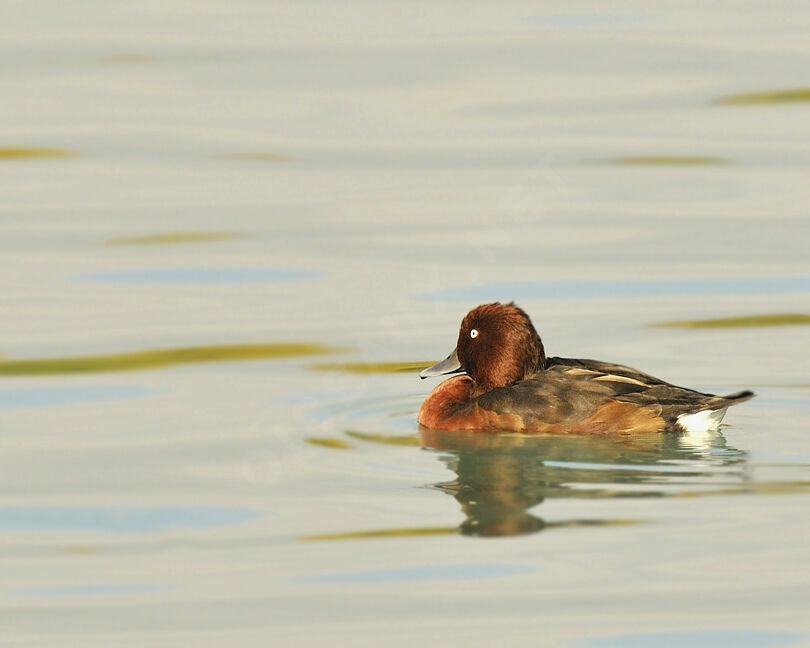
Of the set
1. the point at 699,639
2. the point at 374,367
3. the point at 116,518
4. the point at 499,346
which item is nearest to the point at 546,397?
the point at 499,346

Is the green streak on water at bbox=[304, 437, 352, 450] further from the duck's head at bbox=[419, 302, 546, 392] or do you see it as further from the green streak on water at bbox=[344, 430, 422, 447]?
the duck's head at bbox=[419, 302, 546, 392]

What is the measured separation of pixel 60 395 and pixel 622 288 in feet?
15.4

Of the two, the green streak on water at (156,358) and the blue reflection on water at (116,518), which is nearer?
the blue reflection on water at (116,518)

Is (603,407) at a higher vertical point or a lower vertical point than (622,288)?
lower

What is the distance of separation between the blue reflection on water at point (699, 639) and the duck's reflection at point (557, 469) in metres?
1.45

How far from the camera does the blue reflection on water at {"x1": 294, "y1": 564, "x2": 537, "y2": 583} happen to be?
9.01 m

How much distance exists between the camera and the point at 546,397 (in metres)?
11.8

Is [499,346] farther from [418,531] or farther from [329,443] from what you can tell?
[418,531]

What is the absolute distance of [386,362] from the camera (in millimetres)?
13883

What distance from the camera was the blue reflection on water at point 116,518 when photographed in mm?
10055

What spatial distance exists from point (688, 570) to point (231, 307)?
674cm

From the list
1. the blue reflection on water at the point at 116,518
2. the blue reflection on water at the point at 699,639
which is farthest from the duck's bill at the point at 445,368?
the blue reflection on water at the point at 699,639

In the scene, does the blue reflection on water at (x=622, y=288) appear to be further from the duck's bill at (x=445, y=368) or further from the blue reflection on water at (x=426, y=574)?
the blue reflection on water at (x=426, y=574)

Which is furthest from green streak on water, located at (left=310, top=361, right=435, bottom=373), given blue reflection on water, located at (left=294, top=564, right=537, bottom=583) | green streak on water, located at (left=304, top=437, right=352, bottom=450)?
blue reflection on water, located at (left=294, top=564, right=537, bottom=583)
